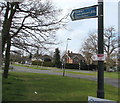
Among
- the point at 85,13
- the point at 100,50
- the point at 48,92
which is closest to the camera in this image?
the point at 100,50

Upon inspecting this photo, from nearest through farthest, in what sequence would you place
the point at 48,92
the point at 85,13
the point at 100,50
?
1. the point at 100,50
2. the point at 85,13
3. the point at 48,92

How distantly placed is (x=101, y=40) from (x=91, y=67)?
44.0 meters

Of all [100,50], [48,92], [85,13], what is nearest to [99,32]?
[100,50]

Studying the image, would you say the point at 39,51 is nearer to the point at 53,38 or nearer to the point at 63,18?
the point at 53,38

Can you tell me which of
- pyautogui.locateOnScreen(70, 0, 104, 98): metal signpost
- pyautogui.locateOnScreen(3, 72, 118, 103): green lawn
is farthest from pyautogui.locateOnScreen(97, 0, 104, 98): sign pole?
pyautogui.locateOnScreen(3, 72, 118, 103): green lawn

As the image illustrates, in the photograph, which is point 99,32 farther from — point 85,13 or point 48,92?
point 48,92

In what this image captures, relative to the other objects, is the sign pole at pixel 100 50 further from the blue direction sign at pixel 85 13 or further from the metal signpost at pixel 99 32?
the blue direction sign at pixel 85 13

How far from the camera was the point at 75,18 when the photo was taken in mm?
3527

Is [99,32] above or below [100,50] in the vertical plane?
above

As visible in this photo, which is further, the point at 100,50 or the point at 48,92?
the point at 48,92

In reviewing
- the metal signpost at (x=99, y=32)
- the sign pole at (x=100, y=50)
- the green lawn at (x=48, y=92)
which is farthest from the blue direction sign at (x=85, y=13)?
the green lawn at (x=48, y=92)

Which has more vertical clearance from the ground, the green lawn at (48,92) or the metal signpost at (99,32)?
the metal signpost at (99,32)

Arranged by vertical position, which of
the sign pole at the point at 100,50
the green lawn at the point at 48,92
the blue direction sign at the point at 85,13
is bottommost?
the green lawn at the point at 48,92

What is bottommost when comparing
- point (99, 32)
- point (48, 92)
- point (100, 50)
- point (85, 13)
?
point (48, 92)
